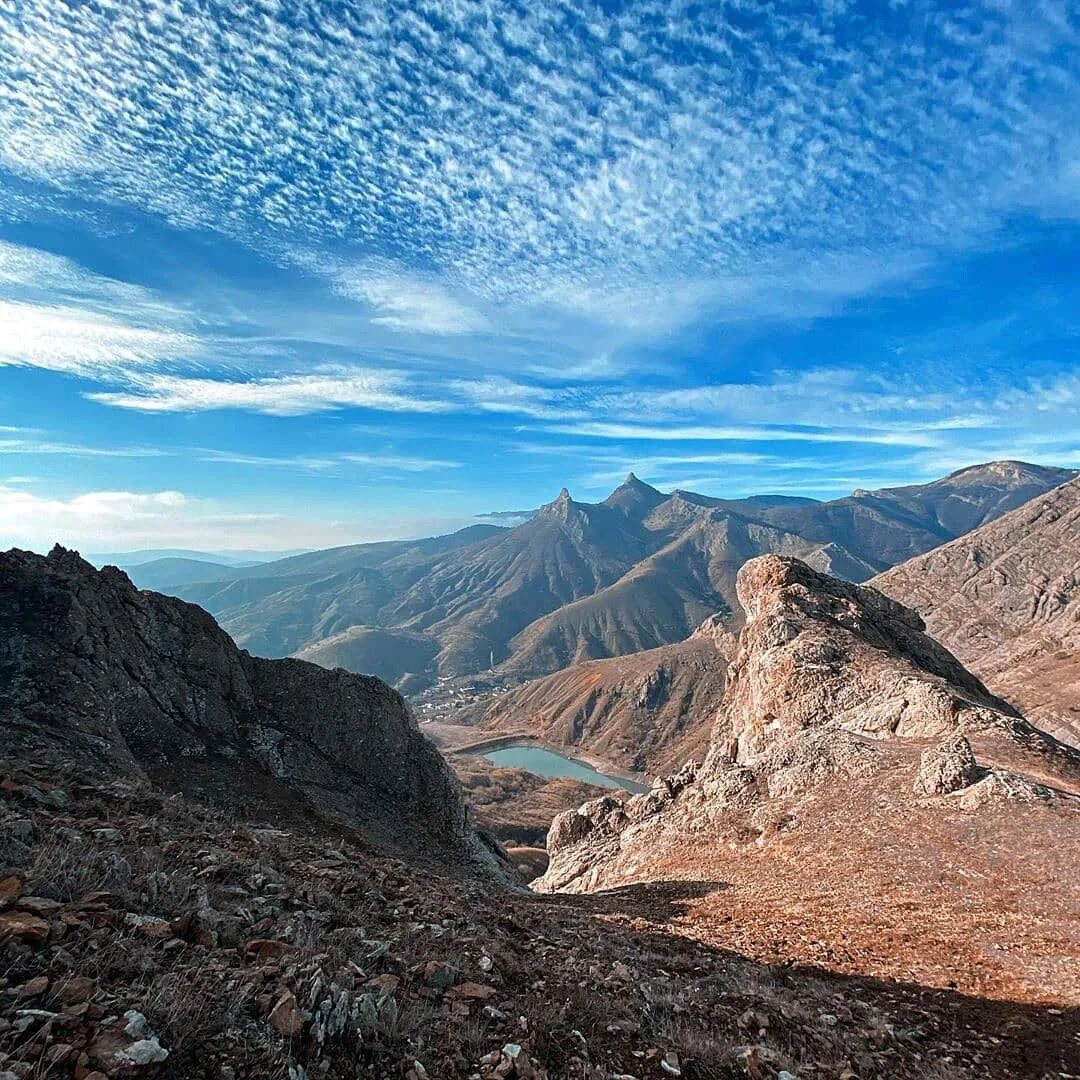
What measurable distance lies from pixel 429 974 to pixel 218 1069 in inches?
147

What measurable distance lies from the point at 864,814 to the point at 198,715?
2953 cm

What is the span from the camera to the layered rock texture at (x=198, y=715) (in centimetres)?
2316

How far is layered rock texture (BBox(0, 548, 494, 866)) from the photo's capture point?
912 inches

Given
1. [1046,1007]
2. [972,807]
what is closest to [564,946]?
[1046,1007]

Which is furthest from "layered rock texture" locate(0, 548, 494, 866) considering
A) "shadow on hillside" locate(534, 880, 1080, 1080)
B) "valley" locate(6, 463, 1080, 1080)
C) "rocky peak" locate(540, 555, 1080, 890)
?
"shadow on hillside" locate(534, 880, 1080, 1080)

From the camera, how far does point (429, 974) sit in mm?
8508

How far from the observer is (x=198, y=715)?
29.6m

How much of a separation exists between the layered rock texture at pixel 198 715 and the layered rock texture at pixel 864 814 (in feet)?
37.9

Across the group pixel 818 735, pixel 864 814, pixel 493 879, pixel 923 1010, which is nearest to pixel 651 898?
pixel 864 814

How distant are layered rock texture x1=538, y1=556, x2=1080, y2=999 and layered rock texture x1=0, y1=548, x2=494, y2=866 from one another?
11546 mm

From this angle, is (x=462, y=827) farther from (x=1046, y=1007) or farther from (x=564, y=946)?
(x=1046, y=1007)

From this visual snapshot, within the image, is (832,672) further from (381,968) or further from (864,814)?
(381,968)

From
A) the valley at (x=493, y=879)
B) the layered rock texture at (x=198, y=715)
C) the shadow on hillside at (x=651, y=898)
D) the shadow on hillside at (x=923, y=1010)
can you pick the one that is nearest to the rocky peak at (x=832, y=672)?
the valley at (x=493, y=879)

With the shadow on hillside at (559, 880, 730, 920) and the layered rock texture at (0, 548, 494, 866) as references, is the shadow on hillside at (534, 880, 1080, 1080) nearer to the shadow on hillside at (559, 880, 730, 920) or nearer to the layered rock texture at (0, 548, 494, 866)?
the shadow on hillside at (559, 880, 730, 920)
